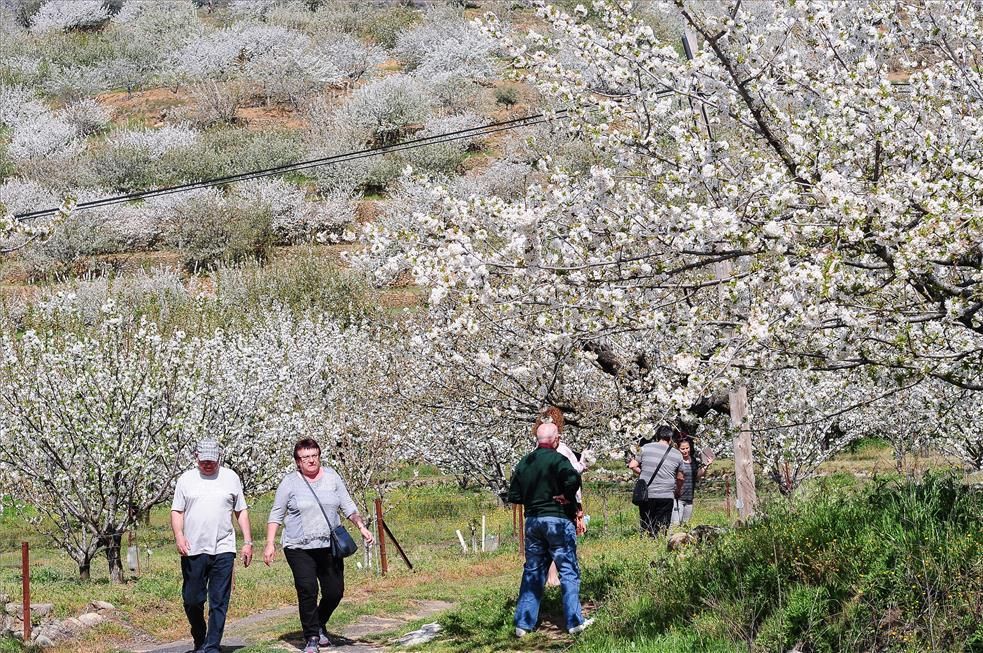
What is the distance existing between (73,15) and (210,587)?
102 metres

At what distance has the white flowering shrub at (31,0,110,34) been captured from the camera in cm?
9869

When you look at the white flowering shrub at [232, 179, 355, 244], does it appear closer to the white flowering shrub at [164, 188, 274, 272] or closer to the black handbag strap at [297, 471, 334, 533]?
the white flowering shrub at [164, 188, 274, 272]

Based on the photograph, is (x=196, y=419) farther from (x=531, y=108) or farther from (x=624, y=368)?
(x=531, y=108)

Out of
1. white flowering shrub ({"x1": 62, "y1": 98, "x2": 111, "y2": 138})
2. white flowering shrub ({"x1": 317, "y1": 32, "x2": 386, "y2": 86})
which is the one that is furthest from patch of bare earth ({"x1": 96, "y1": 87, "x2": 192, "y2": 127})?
white flowering shrub ({"x1": 317, "y1": 32, "x2": 386, "y2": 86})

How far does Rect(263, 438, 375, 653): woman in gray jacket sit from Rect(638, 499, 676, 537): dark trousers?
486 cm

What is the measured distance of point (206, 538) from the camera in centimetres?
842

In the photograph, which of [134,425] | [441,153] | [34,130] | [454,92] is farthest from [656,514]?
[34,130]

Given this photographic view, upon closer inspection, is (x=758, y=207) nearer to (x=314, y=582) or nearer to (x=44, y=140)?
(x=314, y=582)

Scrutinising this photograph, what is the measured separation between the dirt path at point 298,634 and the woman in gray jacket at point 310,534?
0.35 meters

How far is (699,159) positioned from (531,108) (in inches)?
2154

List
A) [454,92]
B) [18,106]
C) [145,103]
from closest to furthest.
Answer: [454,92] < [18,106] < [145,103]

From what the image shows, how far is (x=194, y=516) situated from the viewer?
332 inches

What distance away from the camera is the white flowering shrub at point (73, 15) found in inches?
3885

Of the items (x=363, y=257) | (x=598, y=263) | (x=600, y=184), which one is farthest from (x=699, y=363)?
(x=363, y=257)
